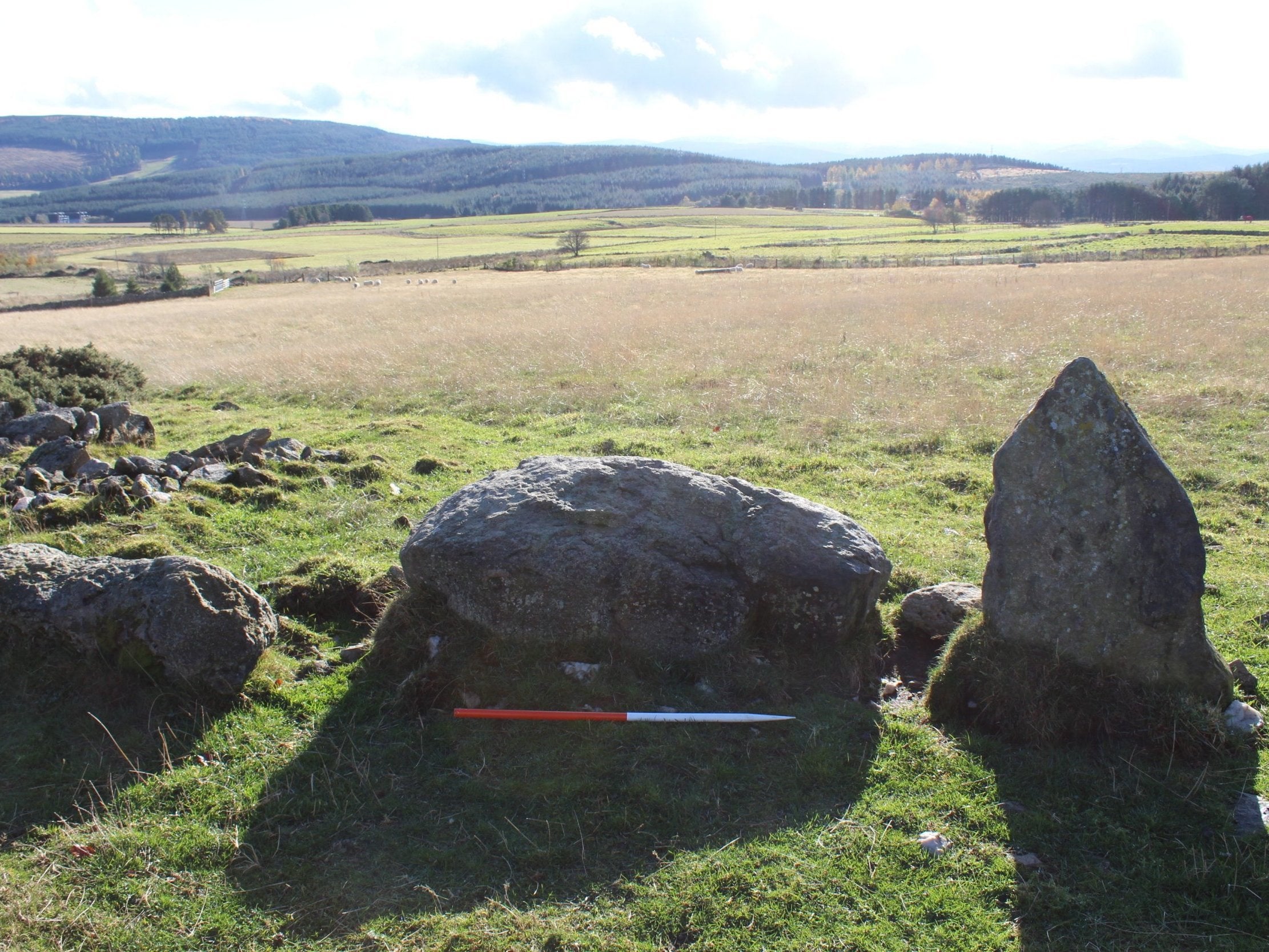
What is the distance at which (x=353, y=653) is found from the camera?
26.4 ft

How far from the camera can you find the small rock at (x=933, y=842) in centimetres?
538

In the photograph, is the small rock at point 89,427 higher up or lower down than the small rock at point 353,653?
higher up

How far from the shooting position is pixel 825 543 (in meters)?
7.68

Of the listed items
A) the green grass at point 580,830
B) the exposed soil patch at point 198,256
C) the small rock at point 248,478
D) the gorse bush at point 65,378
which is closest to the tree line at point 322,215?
the exposed soil patch at point 198,256

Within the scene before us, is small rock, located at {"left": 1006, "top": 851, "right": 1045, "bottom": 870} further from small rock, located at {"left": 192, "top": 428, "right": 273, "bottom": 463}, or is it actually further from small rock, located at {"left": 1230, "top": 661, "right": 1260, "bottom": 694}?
small rock, located at {"left": 192, "top": 428, "right": 273, "bottom": 463}

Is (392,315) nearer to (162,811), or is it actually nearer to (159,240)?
(162,811)

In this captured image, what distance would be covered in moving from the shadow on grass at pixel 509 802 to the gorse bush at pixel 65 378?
664 inches

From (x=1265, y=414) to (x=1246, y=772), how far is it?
13.0m

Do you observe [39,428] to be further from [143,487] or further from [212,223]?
[212,223]

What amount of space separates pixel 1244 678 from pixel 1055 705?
2030mm

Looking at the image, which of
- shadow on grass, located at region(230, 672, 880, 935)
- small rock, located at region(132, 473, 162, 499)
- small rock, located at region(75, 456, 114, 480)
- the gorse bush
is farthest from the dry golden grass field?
shadow on grass, located at region(230, 672, 880, 935)

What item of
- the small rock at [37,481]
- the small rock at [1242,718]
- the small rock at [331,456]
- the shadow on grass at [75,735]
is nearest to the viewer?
the shadow on grass at [75,735]

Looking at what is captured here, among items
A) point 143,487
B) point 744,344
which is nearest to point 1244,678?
point 143,487

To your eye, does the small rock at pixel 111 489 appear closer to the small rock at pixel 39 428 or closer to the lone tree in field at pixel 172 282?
the small rock at pixel 39 428
